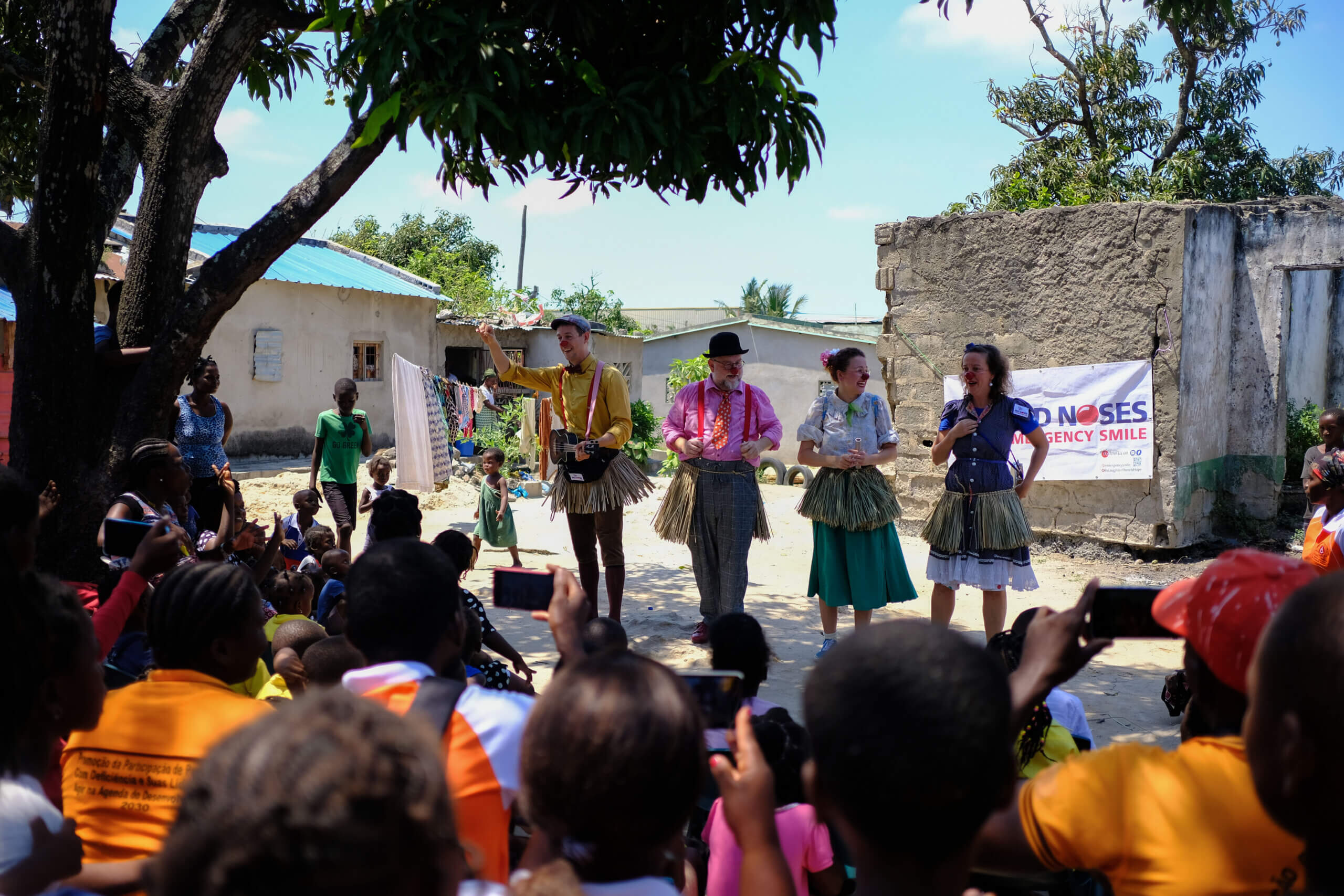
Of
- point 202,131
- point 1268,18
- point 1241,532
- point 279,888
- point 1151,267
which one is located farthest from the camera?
point 1268,18

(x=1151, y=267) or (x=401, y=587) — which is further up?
(x=1151, y=267)

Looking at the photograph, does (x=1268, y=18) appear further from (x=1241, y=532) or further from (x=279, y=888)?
(x=279, y=888)

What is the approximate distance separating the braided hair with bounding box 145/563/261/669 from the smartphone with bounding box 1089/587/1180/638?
1754mm

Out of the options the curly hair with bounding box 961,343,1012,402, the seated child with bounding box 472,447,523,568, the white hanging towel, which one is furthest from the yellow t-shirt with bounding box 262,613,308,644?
the white hanging towel

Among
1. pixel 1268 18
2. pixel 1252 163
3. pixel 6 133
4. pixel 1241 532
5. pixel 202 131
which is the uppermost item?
pixel 1268 18

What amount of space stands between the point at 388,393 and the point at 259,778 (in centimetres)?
1784

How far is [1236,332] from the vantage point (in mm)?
8438

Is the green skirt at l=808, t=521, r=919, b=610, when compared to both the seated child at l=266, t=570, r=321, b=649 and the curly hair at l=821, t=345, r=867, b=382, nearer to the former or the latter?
the curly hair at l=821, t=345, r=867, b=382

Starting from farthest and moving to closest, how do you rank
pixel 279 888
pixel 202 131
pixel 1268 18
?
pixel 1268 18, pixel 202 131, pixel 279 888

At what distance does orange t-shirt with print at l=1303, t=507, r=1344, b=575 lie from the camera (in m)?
4.00

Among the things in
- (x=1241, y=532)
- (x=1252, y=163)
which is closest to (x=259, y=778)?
(x=1241, y=532)

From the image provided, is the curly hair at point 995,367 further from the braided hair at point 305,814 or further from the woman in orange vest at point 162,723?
the braided hair at point 305,814

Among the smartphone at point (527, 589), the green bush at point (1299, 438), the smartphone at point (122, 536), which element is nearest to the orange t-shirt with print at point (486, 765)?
the smartphone at point (527, 589)

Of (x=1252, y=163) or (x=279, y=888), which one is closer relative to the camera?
(x=279, y=888)
